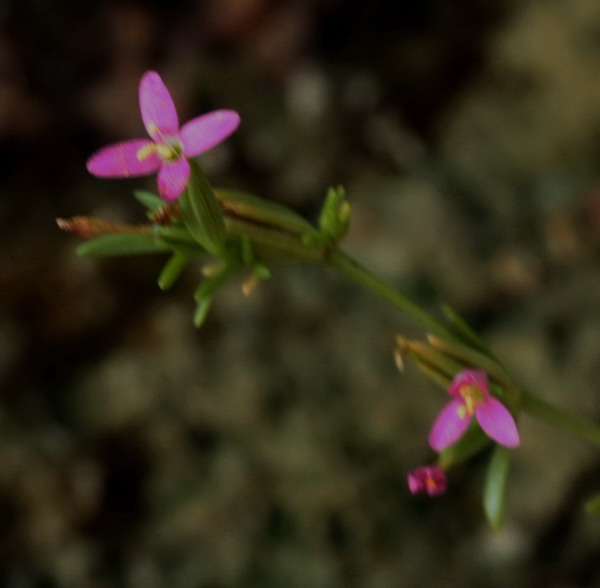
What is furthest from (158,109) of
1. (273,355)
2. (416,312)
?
(273,355)

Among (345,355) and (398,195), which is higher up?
(398,195)

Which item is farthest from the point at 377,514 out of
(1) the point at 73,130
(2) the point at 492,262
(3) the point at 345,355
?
(1) the point at 73,130

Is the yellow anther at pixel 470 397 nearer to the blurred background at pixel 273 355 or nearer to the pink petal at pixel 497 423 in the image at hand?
the pink petal at pixel 497 423

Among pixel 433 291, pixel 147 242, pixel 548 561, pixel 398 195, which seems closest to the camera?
pixel 147 242

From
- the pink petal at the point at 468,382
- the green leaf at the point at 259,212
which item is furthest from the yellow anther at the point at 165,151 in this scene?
the pink petal at the point at 468,382

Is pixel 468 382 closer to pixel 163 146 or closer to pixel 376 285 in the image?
pixel 376 285

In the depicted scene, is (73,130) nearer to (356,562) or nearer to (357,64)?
(357,64)

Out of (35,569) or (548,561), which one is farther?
(548,561)
